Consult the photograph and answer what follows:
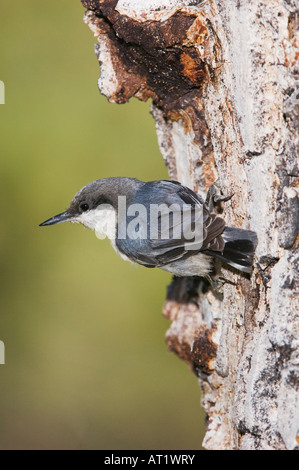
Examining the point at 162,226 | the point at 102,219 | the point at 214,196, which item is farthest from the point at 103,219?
the point at 214,196

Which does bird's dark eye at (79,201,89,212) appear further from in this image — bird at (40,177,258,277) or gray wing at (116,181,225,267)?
gray wing at (116,181,225,267)

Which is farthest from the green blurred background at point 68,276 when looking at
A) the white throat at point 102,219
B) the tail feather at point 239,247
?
the tail feather at point 239,247

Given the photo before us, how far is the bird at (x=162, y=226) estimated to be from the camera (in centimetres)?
236

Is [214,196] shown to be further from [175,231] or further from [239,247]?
[239,247]

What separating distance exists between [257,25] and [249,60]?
115mm

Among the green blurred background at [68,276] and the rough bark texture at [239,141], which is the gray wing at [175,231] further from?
the green blurred background at [68,276]

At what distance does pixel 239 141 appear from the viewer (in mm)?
2193

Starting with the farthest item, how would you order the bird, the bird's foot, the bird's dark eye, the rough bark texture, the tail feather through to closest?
1. the bird's dark eye
2. the bird's foot
3. the bird
4. the tail feather
5. the rough bark texture

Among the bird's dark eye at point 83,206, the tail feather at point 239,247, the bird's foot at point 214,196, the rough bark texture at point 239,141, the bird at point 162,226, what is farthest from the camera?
the bird's dark eye at point 83,206

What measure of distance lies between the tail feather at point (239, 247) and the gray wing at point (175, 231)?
45 millimetres

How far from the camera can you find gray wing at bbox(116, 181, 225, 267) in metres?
2.40

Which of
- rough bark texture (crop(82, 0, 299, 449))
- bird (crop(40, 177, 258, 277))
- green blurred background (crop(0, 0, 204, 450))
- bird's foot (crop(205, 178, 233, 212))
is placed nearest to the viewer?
rough bark texture (crop(82, 0, 299, 449))

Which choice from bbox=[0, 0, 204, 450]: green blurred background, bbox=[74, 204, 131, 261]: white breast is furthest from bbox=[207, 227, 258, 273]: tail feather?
bbox=[0, 0, 204, 450]: green blurred background

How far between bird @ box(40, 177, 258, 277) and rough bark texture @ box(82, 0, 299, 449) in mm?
84
